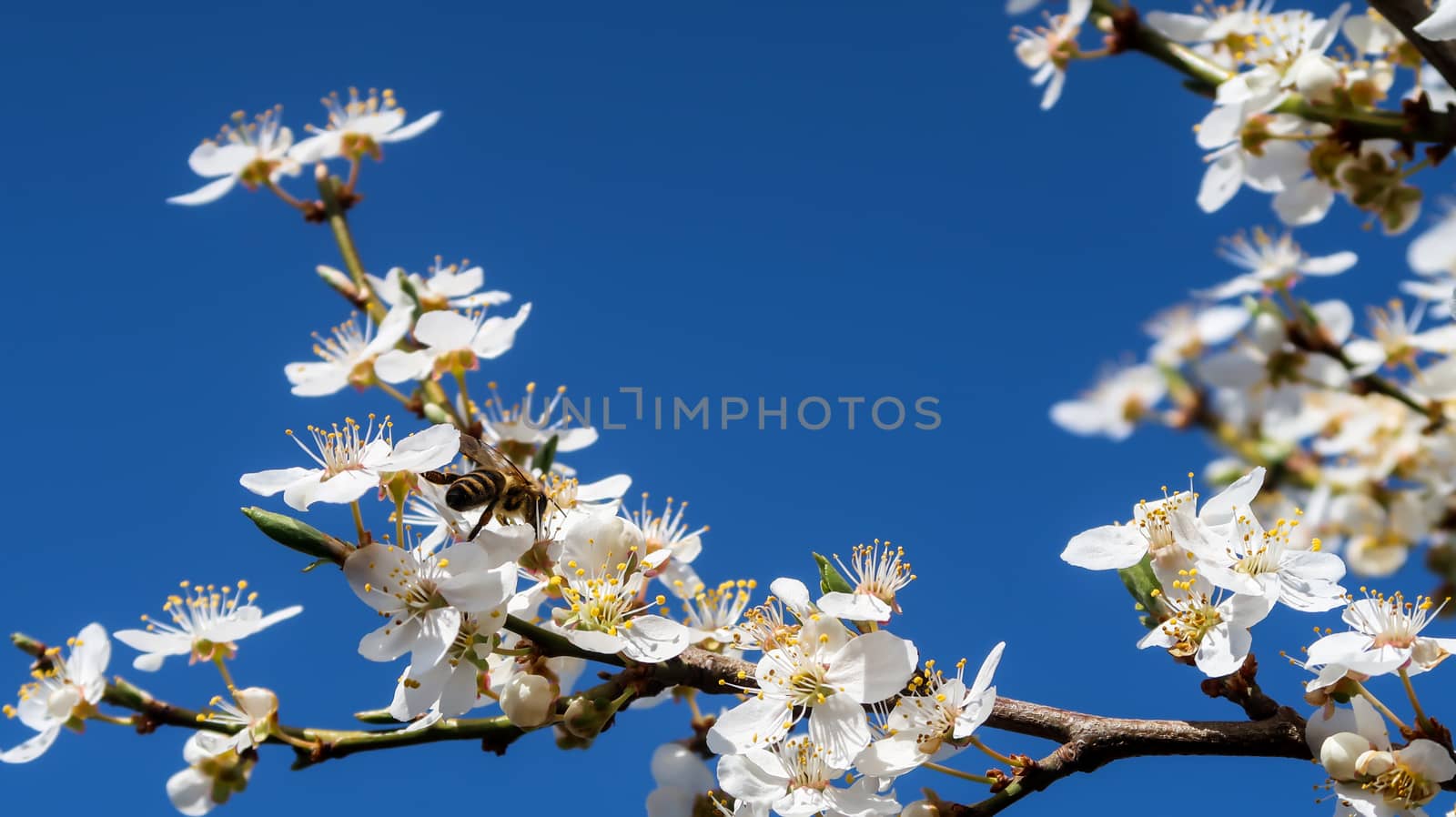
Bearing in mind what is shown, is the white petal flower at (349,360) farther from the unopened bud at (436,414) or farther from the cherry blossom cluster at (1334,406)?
the cherry blossom cluster at (1334,406)

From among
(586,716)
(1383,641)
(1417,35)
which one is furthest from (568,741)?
(1417,35)

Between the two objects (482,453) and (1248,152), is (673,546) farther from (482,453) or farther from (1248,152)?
(1248,152)

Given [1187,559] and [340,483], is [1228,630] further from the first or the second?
[340,483]

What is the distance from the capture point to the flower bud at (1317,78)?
295cm

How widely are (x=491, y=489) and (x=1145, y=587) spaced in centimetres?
117

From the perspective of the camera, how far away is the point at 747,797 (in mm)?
2088

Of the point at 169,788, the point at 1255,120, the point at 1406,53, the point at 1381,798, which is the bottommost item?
the point at 1381,798

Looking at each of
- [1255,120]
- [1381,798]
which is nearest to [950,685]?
[1381,798]

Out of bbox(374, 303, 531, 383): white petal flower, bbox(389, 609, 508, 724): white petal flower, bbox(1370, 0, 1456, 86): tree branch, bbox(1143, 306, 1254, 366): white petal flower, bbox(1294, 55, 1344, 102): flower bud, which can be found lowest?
bbox(389, 609, 508, 724): white petal flower

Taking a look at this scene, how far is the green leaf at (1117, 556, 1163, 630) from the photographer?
2.09 metres

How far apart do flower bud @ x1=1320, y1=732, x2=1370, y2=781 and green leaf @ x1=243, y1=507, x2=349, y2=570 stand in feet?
5.26

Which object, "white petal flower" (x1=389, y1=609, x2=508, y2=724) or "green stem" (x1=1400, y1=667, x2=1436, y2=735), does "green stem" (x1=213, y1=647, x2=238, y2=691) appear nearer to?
"white petal flower" (x1=389, y1=609, x2=508, y2=724)

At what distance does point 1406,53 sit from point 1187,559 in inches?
78.3

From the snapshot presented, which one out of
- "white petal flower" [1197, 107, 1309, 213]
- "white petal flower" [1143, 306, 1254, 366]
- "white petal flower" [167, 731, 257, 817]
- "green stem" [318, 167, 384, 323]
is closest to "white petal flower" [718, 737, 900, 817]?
"white petal flower" [167, 731, 257, 817]
